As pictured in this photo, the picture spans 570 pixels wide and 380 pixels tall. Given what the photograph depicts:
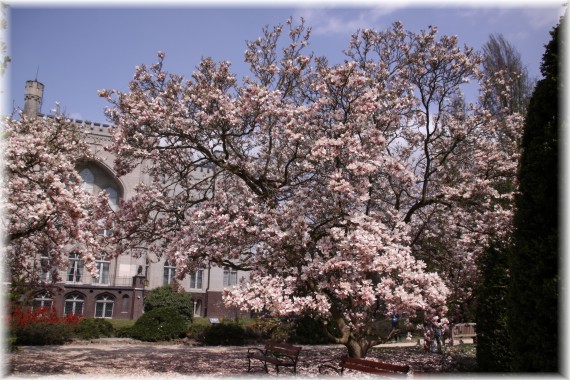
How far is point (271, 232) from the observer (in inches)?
394

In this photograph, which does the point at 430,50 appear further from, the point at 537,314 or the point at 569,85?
the point at 537,314

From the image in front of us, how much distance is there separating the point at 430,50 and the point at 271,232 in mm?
7298

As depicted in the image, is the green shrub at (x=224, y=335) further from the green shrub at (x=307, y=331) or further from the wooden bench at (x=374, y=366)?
the wooden bench at (x=374, y=366)

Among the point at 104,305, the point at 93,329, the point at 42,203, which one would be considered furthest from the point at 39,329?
the point at 104,305

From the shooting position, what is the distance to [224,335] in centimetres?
2119

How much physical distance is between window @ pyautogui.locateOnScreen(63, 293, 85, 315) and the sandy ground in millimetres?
21388

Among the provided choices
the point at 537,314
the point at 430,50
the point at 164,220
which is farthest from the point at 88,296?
the point at 537,314

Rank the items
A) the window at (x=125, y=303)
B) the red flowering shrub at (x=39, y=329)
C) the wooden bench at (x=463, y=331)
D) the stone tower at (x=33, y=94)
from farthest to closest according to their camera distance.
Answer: the stone tower at (x=33, y=94), the window at (x=125, y=303), the wooden bench at (x=463, y=331), the red flowering shrub at (x=39, y=329)

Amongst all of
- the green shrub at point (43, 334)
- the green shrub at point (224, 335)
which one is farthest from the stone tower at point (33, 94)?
the green shrub at point (224, 335)

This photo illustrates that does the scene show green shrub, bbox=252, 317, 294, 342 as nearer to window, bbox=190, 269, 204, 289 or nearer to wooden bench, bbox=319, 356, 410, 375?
wooden bench, bbox=319, 356, 410, 375

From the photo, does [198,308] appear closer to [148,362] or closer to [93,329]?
[93,329]

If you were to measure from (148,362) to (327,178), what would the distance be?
834 cm

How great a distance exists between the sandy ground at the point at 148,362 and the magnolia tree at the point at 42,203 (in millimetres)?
2518

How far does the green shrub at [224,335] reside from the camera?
68.9ft
